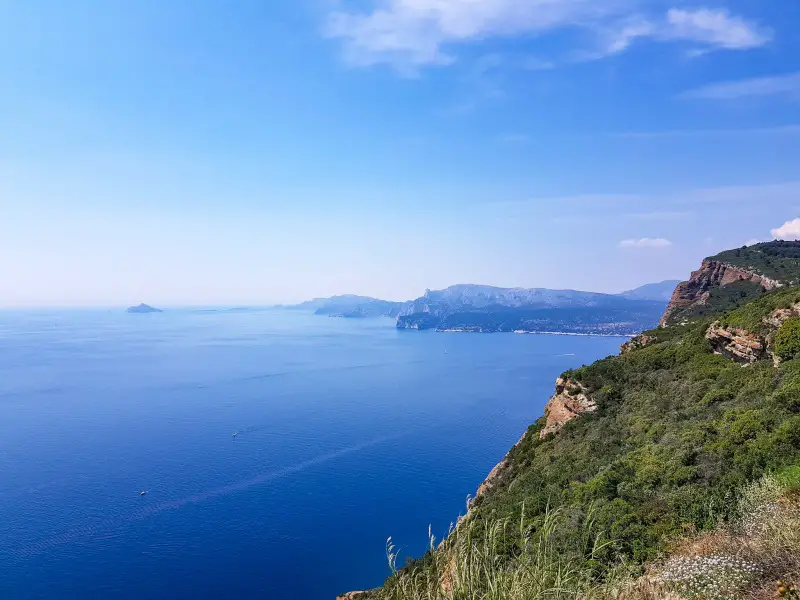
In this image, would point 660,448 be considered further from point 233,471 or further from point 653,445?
point 233,471

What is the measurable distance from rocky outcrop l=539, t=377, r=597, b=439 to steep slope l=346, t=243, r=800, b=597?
8cm

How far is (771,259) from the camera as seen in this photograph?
52625mm

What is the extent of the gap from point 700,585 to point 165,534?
136ft

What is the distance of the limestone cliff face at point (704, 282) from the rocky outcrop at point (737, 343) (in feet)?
88.0

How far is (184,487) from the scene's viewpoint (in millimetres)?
44531

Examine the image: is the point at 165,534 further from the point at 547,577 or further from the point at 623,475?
the point at 547,577

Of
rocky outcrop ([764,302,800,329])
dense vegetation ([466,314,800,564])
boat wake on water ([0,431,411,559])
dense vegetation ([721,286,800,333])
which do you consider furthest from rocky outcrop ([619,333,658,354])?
boat wake on water ([0,431,411,559])

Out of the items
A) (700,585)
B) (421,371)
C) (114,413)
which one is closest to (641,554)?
(700,585)

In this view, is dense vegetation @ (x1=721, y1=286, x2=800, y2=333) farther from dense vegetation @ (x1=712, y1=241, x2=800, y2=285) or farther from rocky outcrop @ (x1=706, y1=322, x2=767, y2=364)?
dense vegetation @ (x1=712, y1=241, x2=800, y2=285)

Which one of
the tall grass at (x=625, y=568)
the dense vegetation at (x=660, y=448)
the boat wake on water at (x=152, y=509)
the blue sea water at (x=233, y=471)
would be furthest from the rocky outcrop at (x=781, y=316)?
the boat wake on water at (x=152, y=509)

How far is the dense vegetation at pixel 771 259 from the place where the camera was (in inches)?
1740

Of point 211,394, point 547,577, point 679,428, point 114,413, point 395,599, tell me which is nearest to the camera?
point 547,577

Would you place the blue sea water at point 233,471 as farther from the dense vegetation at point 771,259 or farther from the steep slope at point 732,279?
the dense vegetation at point 771,259

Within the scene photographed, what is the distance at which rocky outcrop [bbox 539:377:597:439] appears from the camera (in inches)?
931
